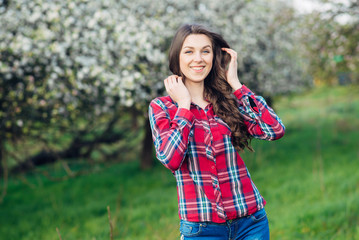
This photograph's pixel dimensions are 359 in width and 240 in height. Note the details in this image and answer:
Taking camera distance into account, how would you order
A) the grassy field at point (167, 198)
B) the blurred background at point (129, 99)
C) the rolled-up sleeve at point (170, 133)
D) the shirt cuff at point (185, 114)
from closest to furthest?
the rolled-up sleeve at point (170, 133) → the shirt cuff at point (185, 114) → the grassy field at point (167, 198) → the blurred background at point (129, 99)

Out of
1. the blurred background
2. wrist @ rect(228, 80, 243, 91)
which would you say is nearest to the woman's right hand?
wrist @ rect(228, 80, 243, 91)

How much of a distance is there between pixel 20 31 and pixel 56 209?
4.03m

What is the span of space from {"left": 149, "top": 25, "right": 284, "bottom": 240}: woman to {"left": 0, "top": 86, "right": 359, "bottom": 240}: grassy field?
2235 mm

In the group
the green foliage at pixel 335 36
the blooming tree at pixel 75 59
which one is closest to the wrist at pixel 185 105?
the blooming tree at pixel 75 59

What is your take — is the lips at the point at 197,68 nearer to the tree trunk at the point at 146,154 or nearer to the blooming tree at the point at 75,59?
the blooming tree at the point at 75,59

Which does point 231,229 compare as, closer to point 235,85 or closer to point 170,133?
point 170,133

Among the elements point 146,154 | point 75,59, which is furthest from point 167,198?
point 75,59

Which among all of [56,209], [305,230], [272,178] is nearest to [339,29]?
[272,178]

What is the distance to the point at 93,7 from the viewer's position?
714 centimetres

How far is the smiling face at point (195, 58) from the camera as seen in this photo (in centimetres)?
262

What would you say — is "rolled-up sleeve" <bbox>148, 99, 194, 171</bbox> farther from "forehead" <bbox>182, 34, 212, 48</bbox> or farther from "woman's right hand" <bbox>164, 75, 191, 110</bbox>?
"forehead" <bbox>182, 34, 212, 48</bbox>

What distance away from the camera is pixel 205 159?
245cm

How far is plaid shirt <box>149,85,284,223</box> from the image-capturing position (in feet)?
7.66

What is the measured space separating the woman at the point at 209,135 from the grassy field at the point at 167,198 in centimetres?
223
